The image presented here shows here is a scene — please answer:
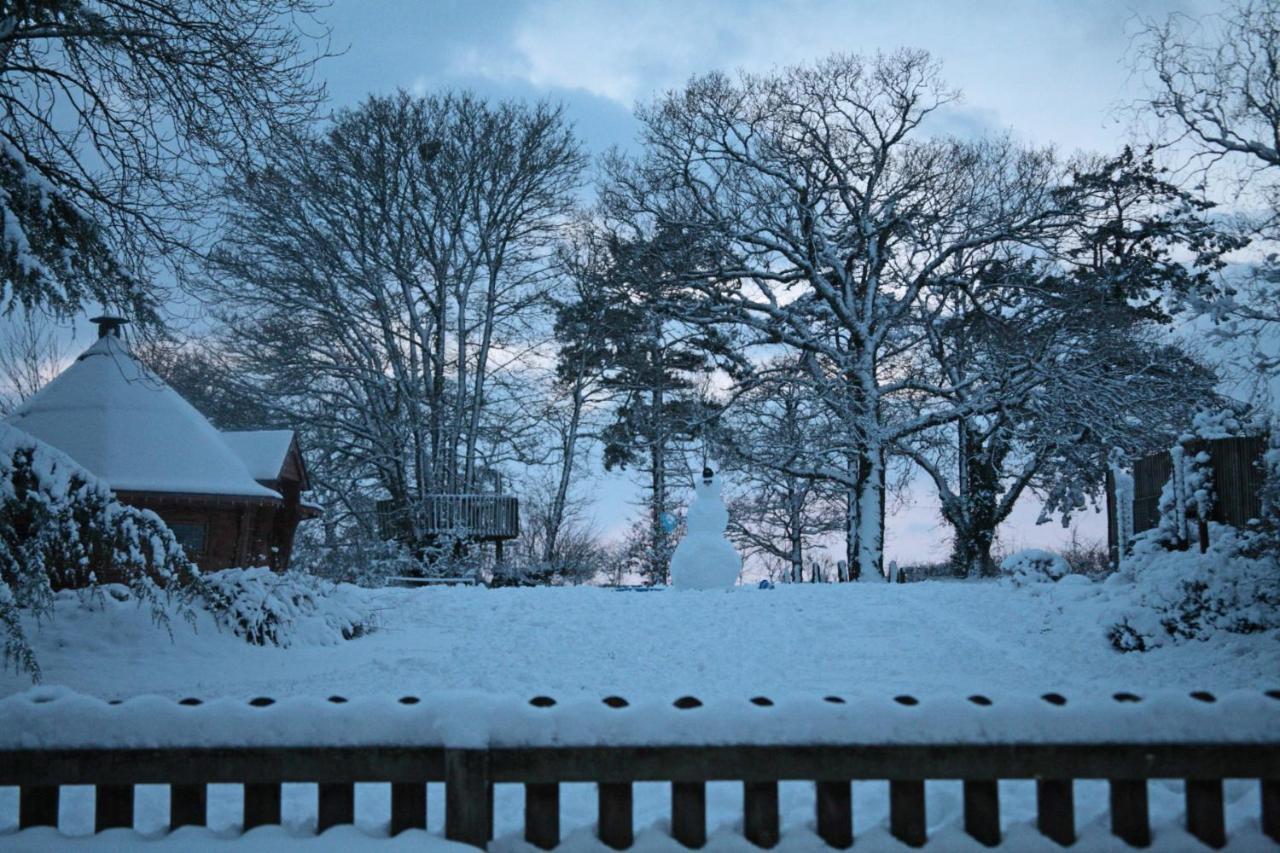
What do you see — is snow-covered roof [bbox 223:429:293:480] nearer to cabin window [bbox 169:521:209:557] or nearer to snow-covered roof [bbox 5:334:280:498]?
snow-covered roof [bbox 5:334:280:498]

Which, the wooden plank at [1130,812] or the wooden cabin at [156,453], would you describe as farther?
the wooden cabin at [156,453]

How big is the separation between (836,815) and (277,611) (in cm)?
933

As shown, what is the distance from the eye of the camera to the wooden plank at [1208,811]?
116 inches

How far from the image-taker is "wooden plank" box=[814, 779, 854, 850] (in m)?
2.97

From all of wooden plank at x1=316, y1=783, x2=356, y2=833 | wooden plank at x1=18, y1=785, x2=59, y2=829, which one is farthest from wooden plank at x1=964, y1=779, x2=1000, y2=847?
wooden plank at x1=18, y1=785, x2=59, y2=829

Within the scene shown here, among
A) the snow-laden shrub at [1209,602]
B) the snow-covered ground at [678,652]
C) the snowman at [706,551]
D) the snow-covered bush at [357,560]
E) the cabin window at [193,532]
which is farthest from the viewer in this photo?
the snow-covered bush at [357,560]

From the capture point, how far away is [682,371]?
110 ft

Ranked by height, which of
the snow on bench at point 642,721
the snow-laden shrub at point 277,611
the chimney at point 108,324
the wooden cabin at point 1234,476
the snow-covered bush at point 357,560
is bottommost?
the snow-covered bush at point 357,560

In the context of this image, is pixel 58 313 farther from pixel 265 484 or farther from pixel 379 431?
pixel 379 431

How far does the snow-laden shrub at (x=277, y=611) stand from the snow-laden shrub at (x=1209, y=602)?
8640 millimetres

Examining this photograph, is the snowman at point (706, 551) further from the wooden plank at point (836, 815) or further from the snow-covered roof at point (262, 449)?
the wooden plank at point (836, 815)

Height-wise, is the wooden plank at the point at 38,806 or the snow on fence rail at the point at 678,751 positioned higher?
the snow on fence rail at the point at 678,751

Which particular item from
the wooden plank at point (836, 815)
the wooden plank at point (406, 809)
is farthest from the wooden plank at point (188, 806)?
the wooden plank at point (836, 815)

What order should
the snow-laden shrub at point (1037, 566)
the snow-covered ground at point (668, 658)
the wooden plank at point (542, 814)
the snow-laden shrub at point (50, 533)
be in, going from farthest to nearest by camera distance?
the snow-laden shrub at point (1037, 566)
the snow-laden shrub at point (50, 533)
the snow-covered ground at point (668, 658)
the wooden plank at point (542, 814)
